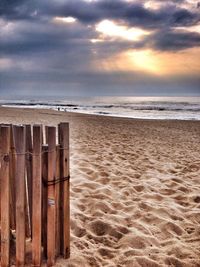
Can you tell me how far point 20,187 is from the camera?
9.30 ft

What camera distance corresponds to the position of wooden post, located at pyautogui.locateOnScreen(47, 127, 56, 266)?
2885 millimetres

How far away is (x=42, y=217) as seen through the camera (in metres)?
3.09

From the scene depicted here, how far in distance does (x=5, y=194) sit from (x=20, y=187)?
0.15 metres

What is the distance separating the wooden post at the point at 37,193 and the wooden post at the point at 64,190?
26cm

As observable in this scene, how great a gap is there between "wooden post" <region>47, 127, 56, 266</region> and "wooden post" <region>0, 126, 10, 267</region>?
0.37 meters

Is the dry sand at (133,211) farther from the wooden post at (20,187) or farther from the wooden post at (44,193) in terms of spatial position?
the wooden post at (20,187)

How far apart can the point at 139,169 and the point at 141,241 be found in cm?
362

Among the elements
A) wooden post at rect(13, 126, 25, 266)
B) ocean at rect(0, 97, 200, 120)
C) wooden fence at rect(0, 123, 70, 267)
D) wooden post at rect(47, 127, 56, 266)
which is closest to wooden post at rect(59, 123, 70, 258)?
wooden fence at rect(0, 123, 70, 267)

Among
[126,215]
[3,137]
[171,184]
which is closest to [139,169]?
[171,184]

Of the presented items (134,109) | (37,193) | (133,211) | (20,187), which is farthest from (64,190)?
(134,109)

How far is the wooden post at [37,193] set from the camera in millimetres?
2793

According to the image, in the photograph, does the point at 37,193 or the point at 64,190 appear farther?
the point at 64,190

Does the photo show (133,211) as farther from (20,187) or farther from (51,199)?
(20,187)

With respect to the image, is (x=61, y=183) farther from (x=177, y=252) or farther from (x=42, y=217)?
(x=177, y=252)
